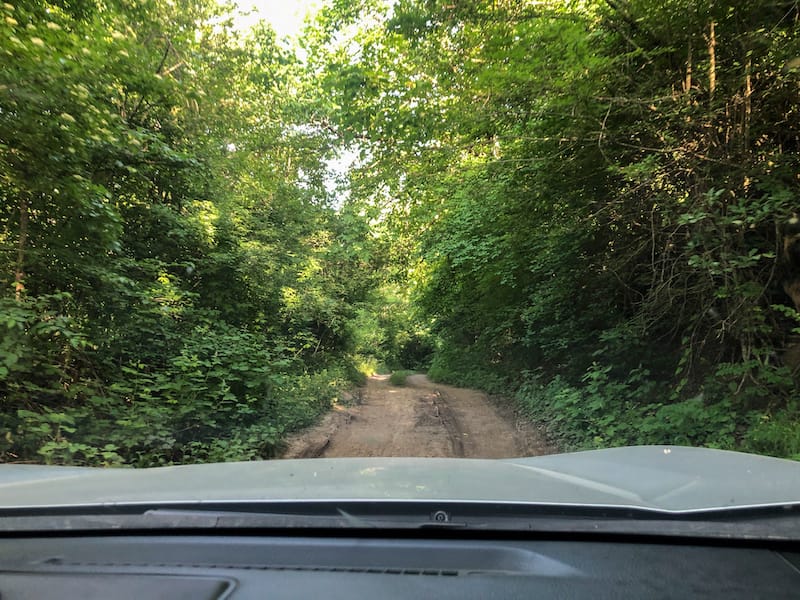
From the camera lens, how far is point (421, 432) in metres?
10.9

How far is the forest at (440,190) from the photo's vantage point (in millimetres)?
6051

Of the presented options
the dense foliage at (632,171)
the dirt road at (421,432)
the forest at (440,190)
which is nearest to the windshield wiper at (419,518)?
the forest at (440,190)

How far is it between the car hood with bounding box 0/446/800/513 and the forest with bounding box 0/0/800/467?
3.19 meters

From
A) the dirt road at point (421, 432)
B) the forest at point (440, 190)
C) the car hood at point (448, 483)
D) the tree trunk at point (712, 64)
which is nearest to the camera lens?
the car hood at point (448, 483)

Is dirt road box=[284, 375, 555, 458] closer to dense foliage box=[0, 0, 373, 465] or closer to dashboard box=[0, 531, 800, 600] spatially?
dense foliage box=[0, 0, 373, 465]

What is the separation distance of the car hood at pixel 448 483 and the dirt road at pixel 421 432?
5.72 meters

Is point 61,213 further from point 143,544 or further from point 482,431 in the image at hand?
point 482,431

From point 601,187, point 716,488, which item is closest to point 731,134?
point 601,187

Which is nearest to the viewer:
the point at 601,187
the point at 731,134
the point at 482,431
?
the point at 731,134

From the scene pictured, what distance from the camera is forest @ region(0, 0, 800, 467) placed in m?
6.05

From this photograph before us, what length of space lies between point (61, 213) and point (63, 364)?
1.95 metres

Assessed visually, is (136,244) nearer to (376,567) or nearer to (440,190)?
(440,190)

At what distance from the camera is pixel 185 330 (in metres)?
8.98

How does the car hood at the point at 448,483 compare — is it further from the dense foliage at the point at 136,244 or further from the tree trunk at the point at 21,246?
the tree trunk at the point at 21,246
